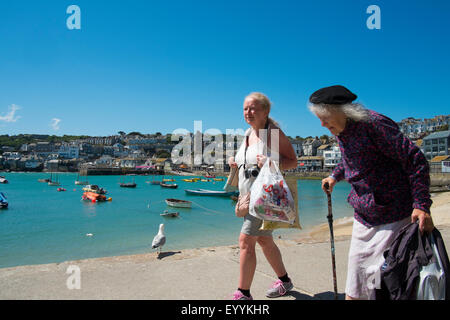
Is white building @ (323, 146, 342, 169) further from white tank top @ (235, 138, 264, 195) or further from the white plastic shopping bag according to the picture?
the white plastic shopping bag

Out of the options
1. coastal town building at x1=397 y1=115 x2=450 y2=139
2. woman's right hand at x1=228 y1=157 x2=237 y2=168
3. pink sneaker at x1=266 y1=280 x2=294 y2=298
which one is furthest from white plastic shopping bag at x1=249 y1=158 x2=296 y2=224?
coastal town building at x1=397 y1=115 x2=450 y2=139

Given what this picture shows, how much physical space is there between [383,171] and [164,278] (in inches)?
97.3

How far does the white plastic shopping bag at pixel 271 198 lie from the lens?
2.38 m

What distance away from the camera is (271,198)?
238 centimetres

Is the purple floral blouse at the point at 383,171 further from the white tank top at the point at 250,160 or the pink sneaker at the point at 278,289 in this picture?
the pink sneaker at the point at 278,289

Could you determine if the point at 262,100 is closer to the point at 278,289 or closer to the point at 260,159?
the point at 260,159

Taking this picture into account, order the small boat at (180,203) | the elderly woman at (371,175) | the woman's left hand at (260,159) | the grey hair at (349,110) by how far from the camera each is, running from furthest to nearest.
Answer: the small boat at (180,203) < the woman's left hand at (260,159) < the grey hair at (349,110) < the elderly woman at (371,175)

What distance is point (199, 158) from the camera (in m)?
151

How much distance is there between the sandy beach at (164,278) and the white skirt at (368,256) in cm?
104

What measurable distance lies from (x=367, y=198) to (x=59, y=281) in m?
3.04

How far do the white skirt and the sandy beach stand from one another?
1045mm

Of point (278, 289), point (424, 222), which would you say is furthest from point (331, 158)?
point (424, 222)

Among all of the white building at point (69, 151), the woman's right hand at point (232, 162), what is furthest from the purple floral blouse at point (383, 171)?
the white building at point (69, 151)
